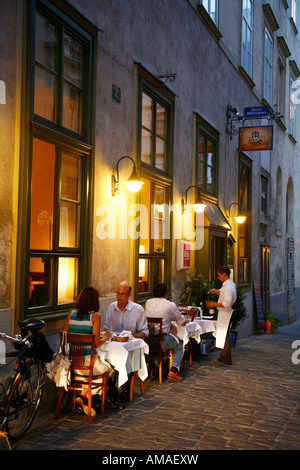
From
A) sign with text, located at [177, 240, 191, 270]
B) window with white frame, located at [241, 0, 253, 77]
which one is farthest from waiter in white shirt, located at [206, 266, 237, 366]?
window with white frame, located at [241, 0, 253, 77]

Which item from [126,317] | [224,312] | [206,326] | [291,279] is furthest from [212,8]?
[291,279]

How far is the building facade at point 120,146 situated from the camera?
228 inches

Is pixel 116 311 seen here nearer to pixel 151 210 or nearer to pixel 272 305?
pixel 151 210

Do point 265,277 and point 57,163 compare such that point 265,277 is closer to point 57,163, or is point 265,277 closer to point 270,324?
point 270,324

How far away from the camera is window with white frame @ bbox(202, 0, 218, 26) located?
12.8 m

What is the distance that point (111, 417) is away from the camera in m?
5.93

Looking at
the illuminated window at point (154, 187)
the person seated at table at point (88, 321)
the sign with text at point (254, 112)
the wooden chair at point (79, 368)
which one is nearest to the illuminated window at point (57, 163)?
the person seated at table at point (88, 321)

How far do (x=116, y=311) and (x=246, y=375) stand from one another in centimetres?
286

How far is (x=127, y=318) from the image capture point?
7.04 meters

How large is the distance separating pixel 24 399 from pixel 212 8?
441 inches

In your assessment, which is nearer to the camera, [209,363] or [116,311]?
[116,311]

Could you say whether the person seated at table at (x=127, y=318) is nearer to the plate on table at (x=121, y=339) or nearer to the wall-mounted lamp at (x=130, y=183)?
the plate on table at (x=121, y=339)

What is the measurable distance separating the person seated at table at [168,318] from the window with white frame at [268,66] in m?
13.7
